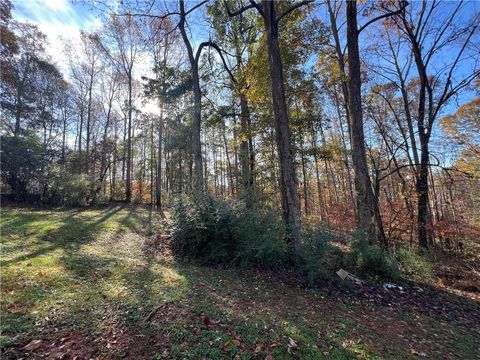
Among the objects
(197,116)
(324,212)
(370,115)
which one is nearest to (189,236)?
(197,116)

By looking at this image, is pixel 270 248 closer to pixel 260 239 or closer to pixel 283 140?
pixel 260 239

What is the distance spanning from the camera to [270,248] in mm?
A: 4770

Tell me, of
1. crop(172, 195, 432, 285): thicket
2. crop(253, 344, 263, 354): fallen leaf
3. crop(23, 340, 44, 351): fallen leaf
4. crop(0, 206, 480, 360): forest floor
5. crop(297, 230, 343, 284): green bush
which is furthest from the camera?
crop(172, 195, 432, 285): thicket

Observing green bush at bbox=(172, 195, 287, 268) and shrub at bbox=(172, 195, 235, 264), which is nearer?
green bush at bbox=(172, 195, 287, 268)

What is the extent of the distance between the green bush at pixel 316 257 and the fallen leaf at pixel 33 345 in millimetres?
4037

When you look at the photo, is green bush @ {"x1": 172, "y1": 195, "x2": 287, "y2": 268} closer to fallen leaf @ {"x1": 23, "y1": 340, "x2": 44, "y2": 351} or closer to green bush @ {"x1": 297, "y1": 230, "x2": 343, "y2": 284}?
green bush @ {"x1": 297, "y1": 230, "x2": 343, "y2": 284}

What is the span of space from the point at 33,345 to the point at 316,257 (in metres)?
4.38

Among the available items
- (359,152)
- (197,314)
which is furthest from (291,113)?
(197,314)

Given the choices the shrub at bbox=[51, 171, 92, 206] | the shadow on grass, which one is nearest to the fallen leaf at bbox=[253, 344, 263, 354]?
the shadow on grass

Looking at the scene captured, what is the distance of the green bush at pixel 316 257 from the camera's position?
15.2 feet

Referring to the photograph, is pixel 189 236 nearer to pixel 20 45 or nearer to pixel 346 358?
pixel 346 358

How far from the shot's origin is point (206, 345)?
92.0 inches

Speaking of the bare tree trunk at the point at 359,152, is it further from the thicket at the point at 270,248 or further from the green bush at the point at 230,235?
the green bush at the point at 230,235

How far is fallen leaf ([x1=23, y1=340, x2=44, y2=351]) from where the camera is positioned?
6.58 ft
